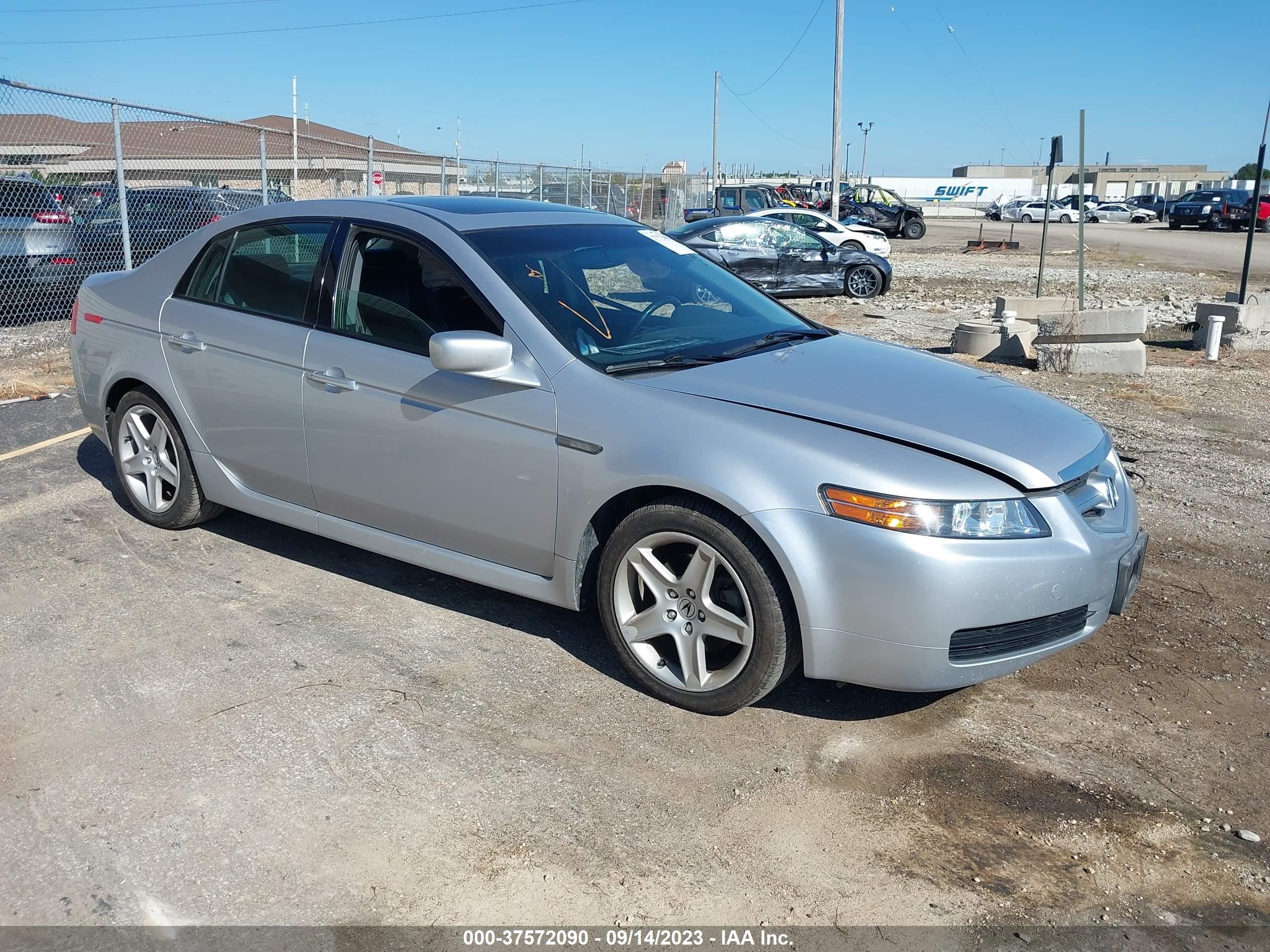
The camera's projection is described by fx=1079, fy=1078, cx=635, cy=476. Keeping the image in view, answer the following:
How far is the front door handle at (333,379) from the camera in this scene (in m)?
4.29

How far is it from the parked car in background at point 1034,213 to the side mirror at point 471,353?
61.7 meters

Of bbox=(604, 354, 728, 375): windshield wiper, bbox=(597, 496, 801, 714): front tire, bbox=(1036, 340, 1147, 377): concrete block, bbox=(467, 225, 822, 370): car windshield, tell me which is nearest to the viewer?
bbox=(597, 496, 801, 714): front tire

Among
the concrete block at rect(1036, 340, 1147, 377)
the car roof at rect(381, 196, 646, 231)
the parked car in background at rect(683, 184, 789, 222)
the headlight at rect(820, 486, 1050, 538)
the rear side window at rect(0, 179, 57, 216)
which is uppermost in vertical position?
the parked car in background at rect(683, 184, 789, 222)

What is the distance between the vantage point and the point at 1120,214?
212 ft

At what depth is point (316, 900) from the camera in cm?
273

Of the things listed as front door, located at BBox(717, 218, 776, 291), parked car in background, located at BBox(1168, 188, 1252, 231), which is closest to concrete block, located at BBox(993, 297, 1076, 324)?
front door, located at BBox(717, 218, 776, 291)

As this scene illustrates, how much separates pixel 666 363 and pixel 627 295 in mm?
612

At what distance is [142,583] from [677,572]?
100 inches

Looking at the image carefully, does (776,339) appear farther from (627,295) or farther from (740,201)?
(740,201)

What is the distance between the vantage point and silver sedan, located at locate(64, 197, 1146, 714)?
334 cm

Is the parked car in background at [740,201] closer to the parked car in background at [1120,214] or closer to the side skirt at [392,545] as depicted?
the side skirt at [392,545]

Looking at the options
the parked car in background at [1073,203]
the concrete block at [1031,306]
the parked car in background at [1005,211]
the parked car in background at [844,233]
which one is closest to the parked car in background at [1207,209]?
the parked car in background at [1073,203]

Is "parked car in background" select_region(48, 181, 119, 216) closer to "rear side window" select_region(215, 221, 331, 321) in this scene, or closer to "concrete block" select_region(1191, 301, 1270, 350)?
"rear side window" select_region(215, 221, 331, 321)

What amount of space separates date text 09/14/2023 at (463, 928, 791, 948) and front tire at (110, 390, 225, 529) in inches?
127
